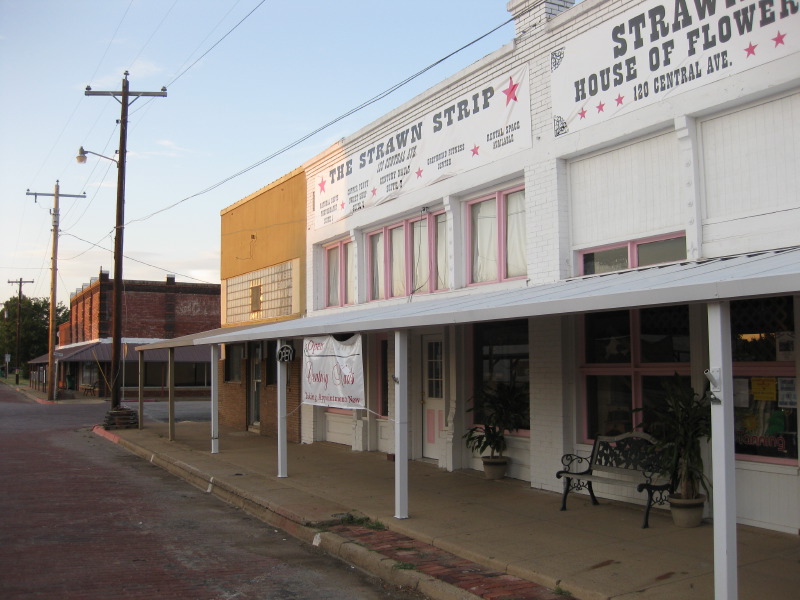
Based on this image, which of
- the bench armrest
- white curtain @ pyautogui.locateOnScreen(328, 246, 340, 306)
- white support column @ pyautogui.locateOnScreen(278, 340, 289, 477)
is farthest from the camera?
white curtain @ pyautogui.locateOnScreen(328, 246, 340, 306)

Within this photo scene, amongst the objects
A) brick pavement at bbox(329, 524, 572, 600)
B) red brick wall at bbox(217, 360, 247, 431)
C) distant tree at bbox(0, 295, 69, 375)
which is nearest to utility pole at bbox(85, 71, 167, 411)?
red brick wall at bbox(217, 360, 247, 431)

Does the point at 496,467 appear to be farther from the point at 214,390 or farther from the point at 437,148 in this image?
the point at 214,390

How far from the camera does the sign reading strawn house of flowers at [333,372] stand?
416 inches

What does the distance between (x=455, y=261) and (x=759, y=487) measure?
606cm

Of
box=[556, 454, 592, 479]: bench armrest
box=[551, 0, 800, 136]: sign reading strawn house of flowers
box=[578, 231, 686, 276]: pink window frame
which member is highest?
box=[551, 0, 800, 136]: sign reading strawn house of flowers

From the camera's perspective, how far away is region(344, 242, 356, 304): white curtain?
1653 cm

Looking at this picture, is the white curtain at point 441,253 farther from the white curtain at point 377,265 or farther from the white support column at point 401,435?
the white support column at point 401,435

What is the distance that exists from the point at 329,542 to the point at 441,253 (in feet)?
21.1

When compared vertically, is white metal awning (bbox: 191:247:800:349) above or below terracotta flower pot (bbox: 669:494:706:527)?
above

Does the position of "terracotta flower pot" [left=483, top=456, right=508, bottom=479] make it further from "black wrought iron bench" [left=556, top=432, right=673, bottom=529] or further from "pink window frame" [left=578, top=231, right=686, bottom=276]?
"pink window frame" [left=578, top=231, right=686, bottom=276]

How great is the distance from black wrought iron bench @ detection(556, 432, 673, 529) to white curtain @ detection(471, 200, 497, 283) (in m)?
3.58

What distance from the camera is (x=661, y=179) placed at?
9320 mm

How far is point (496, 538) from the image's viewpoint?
320 inches

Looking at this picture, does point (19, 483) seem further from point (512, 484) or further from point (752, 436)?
point (752, 436)
